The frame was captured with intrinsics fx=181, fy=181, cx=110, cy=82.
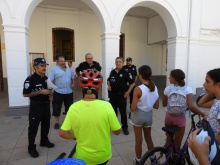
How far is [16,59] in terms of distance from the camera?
16.4ft

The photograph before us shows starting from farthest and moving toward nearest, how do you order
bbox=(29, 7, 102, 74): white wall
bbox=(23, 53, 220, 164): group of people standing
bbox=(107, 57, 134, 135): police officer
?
bbox=(29, 7, 102, 74): white wall → bbox=(107, 57, 134, 135): police officer → bbox=(23, 53, 220, 164): group of people standing

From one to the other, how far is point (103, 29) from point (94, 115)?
4.87 m

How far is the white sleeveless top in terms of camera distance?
8.04 feet

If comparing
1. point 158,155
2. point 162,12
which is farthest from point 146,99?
point 162,12

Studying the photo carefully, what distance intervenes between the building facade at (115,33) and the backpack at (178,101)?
3693mm

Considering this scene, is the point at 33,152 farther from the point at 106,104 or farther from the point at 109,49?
the point at 109,49

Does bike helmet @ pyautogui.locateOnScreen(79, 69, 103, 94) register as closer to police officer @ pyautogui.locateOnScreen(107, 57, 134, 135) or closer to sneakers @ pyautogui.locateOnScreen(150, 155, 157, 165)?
sneakers @ pyautogui.locateOnScreen(150, 155, 157, 165)

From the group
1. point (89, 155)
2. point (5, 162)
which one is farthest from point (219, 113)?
point (5, 162)

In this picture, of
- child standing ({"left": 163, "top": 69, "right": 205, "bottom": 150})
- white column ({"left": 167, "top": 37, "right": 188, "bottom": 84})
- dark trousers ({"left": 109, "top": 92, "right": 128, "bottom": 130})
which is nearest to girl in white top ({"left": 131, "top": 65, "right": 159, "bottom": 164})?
child standing ({"left": 163, "top": 69, "right": 205, "bottom": 150})

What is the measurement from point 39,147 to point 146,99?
2232 millimetres

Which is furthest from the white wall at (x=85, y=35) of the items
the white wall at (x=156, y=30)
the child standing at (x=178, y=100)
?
the child standing at (x=178, y=100)

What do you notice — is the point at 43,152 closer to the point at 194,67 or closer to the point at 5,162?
the point at 5,162

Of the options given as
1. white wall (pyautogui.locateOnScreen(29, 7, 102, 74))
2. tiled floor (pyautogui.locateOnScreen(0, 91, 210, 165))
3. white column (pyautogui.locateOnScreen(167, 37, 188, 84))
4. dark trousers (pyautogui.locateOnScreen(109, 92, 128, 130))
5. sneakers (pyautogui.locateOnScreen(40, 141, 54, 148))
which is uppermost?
white wall (pyautogui.locateOnScreen(29, 7, 102, 74))

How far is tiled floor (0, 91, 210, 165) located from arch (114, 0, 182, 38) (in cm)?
350
